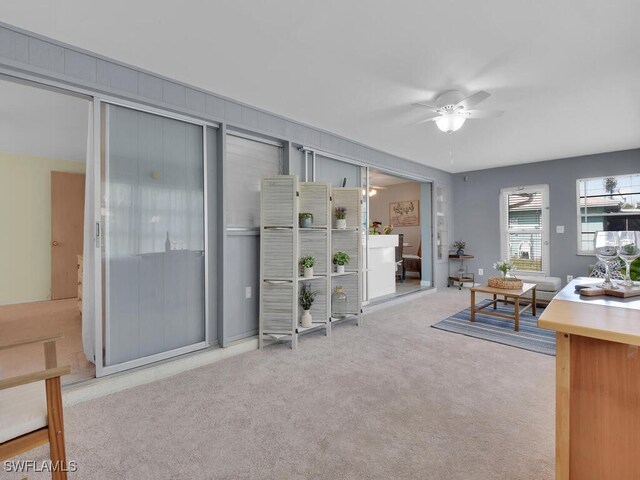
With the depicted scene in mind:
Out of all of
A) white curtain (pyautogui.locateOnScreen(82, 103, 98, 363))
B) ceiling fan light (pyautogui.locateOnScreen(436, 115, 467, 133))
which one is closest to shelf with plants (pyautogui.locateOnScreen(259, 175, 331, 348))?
white curtain (pyautogui.locateOnScreen(82, 103, 98, 363))

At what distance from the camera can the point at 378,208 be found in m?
8.99

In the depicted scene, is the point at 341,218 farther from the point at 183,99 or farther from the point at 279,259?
the point at 183,99

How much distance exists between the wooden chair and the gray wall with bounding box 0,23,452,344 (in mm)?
1710

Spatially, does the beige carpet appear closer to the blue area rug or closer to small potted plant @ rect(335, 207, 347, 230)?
the blue area rug

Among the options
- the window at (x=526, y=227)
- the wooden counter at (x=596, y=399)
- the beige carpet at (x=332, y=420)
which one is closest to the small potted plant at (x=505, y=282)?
the beige carpet at (x=332, y=420)

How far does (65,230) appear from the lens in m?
5.38

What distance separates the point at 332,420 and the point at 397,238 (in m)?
4.24

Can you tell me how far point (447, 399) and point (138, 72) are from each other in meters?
3.42

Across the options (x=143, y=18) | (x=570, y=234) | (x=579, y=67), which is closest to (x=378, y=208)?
(x=570, y=234)

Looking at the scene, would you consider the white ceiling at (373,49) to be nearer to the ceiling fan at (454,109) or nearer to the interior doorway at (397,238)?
the ceiling fan at (454,109)

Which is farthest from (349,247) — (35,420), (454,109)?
(35,420)

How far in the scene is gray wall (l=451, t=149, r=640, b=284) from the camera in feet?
17.8

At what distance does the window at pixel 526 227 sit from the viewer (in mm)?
5980

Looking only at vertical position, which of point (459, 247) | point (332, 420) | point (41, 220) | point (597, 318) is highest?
point (41, 220)
